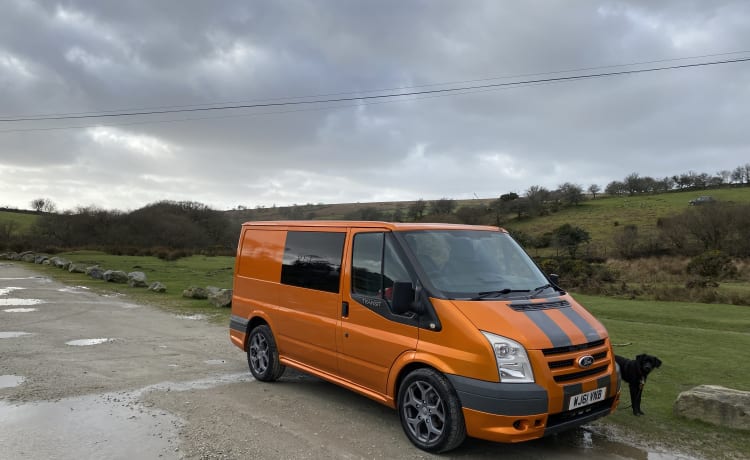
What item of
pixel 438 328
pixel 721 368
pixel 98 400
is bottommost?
pixel 98 400

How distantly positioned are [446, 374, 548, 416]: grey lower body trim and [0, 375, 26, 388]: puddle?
609cm

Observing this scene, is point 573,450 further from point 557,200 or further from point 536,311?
point 557,200

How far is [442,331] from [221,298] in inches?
510

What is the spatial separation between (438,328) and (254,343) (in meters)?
3.68

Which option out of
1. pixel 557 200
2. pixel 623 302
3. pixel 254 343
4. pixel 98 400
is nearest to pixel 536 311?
pixel 254 343

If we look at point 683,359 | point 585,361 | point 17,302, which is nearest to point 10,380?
point 585,361

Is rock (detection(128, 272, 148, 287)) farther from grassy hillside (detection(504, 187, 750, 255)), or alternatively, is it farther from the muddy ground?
grassy hillside (detection(504, 187, 750, 255))

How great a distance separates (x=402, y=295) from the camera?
4875mm

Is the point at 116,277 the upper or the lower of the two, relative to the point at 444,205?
lower

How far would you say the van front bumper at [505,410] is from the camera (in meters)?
4.33

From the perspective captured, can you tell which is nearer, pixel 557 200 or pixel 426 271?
pixel 426 271

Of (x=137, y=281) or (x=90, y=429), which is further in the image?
(x=137, y=281)

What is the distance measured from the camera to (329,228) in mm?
6383

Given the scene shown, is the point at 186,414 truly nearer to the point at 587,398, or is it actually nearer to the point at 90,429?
the point at 90,429
